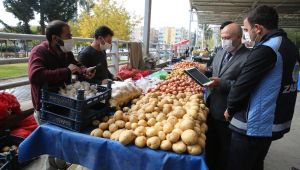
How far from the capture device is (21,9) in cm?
3045

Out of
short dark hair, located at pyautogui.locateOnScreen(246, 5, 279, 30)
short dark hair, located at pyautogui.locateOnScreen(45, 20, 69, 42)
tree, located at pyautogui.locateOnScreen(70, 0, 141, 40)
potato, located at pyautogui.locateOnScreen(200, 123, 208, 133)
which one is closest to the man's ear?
short dark hair, located at pyautogui.locateOnScreen(45, 20, 69, 42)

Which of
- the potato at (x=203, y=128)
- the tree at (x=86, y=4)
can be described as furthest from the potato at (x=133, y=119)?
the tree at (x=86, y=4)

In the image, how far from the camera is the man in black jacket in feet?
12.9

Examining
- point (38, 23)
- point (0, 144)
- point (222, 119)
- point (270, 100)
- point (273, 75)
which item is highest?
point (38, 23)

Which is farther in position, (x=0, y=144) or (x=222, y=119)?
(x=0, y=144)

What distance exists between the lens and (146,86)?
12.9 feet

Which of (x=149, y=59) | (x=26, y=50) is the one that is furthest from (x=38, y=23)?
(x=26, y=50)

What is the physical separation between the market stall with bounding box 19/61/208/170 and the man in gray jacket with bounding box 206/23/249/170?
1.79ft

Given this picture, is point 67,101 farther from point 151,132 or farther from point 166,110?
point 166,110

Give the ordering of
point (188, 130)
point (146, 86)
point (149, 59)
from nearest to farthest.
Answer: point (188, 130)
point (146, 86)
point (149, 59)

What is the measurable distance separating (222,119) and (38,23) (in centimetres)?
3180

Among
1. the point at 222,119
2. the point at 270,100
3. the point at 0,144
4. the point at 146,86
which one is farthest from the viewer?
the point at 146,86

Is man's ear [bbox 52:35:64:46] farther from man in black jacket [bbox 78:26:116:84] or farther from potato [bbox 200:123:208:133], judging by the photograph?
potato [bbox 200:123:208:133]

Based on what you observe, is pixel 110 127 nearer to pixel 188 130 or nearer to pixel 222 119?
pixel 188 130
